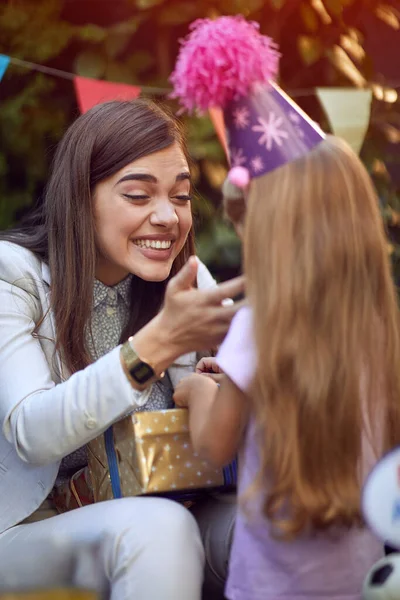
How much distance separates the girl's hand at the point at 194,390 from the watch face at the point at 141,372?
82 millimetres

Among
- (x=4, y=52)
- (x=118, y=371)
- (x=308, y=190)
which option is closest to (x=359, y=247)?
(x=308, y=190)

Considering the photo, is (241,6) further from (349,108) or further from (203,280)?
(203,280)

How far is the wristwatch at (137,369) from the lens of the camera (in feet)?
5.50

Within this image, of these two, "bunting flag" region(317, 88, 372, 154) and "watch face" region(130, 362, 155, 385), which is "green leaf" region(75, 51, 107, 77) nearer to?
"bunting flag" region(317, 88, 372, 154)

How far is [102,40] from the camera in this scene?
3371mm

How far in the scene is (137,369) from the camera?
1.68 m

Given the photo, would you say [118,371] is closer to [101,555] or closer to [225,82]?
[101,555]

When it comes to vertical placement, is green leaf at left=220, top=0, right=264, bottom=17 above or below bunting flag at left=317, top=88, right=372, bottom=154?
above

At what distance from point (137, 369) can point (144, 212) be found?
46 centimetres

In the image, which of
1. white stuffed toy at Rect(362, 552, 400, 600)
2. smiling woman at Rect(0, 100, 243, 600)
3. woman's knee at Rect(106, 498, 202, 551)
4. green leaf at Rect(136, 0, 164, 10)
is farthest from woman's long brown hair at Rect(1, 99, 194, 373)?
green leaf at Rect(136, 0, 164, 10)

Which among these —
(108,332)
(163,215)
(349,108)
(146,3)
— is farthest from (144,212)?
(146,3)

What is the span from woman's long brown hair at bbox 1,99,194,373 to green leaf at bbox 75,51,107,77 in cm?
124

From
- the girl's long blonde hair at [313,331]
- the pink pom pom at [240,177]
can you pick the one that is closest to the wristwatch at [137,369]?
the girl's long blonde hair at [313,331]

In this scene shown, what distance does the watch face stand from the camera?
168 centimetres
